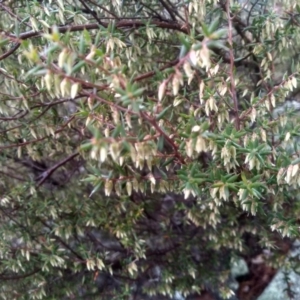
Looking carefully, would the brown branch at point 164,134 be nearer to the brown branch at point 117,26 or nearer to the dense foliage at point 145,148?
the dense foliage at point 145,148

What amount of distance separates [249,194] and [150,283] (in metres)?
1.69

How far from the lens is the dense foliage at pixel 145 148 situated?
205cm

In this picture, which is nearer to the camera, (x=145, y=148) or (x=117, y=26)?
(x=145, y=148)

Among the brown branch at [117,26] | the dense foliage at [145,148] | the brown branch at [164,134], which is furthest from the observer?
the brown branch at [117,26]

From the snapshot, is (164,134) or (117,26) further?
(117,26)

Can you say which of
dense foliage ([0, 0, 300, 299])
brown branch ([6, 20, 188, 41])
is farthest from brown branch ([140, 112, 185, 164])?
brown branch ([6, 20, 188, 41])

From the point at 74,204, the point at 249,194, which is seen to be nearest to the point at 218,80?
the point at 249,194

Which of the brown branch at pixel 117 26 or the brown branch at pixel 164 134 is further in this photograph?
the brown branch at pixel 117 26

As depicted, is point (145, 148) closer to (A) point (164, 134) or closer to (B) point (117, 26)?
(A) point (164, 134)

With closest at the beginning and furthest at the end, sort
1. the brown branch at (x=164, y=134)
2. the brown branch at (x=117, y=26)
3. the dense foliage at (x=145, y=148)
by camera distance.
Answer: the brown branch at (x=164, y=134) < the dense foliage at (x=145, y=148) < the brown branch at (x=117, y=26)

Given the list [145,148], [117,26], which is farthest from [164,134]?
[117,26]

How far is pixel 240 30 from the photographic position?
123 inches

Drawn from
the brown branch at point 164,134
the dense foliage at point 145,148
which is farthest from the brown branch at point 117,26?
the brown branch at point 164,134

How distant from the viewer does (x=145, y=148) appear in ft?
5.84
